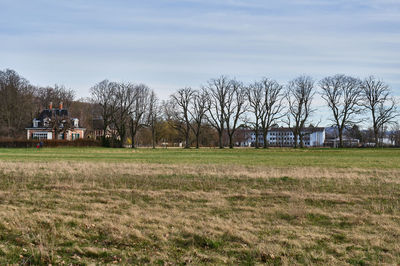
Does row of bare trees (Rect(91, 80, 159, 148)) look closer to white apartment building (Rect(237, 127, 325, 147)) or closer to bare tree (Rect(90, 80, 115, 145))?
bare tree (Rect(90, 80, 115, 145))

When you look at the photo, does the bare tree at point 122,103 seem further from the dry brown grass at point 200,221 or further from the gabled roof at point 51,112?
the dry brown grass at point 200,221

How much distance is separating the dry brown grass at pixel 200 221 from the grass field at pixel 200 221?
Result: 2 cm

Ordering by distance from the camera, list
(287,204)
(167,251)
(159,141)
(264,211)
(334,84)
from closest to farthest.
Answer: (167,251) → (264,211) → (287,204) → (334,84) → (159,141)

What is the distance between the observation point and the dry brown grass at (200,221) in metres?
7.45

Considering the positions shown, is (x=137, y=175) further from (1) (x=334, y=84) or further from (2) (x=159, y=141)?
(2) (x=159, y=141)

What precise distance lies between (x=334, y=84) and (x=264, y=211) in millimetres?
79133

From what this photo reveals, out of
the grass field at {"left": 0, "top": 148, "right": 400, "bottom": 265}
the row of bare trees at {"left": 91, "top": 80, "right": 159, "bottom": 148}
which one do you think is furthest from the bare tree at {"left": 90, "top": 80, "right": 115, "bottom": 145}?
the grass field at {"left": 0, "top": 148, "right": 400, "bottom": 265}

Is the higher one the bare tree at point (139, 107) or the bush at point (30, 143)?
the bare tree at point (139, 107)

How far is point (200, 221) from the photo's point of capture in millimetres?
9930

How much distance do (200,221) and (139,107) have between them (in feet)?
277

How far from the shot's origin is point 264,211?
446 inches

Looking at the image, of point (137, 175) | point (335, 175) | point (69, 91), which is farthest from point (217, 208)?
point (69, 91)

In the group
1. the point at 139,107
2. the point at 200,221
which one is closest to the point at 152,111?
the point at 139,107

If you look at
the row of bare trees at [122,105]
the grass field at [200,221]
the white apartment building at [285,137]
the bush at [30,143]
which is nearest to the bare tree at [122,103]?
the row of bare trees at [122,105]
